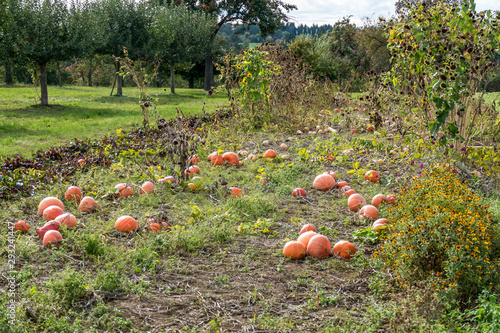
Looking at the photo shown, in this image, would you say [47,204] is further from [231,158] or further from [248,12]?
[248,12]

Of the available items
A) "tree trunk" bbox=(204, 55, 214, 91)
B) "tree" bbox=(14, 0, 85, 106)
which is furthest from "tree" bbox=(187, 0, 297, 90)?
"tree" bbox=(14, 0, 85, 106)

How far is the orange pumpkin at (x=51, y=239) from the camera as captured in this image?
3.10 metres

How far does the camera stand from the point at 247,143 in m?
7.03

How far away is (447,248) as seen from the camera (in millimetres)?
2297

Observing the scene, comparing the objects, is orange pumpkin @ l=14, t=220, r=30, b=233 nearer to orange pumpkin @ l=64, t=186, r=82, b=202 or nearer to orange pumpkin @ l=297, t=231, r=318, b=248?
orange pumpkin @ l=64, t=186, r=82, b=202

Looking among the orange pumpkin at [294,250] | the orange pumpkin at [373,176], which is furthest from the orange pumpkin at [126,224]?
the orange pumpkin at [373,176]

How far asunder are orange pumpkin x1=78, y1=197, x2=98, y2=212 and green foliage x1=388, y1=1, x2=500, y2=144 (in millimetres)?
3238

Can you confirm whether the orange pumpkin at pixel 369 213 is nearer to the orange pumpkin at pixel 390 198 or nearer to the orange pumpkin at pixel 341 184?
the orange pumpkin at pixel 390 198

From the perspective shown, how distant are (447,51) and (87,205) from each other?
12.7ft

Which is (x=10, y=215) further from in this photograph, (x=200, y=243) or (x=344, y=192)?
(x=344, y=192)

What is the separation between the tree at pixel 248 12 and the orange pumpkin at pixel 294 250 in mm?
23280

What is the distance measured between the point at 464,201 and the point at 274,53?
24.1 ft

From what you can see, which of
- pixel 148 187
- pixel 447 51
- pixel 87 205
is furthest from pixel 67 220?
pixel 447 51

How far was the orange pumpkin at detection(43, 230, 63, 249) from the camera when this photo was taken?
310 centimetres
